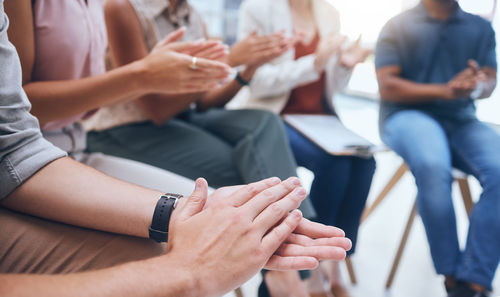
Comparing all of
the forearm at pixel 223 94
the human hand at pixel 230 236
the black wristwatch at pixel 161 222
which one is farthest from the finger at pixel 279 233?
the forearm at pixel 223 94

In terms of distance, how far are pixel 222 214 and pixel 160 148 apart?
0.42 metres

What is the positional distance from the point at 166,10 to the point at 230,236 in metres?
0.63

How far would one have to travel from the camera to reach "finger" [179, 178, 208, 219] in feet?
1.42

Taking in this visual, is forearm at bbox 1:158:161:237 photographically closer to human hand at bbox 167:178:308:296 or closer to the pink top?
human hand at bbox 167:178:308:296

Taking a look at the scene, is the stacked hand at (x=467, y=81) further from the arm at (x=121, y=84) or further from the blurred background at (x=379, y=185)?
the arm at (x=121, y=84)

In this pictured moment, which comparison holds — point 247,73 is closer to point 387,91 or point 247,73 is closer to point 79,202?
point 387,91

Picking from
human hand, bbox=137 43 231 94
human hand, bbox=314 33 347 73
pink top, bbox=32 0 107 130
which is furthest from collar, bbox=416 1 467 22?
pink top, bbox=32 0 107 130

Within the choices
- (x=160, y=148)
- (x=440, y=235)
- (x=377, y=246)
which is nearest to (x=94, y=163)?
(x=160, y=148)

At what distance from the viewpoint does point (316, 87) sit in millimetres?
1156

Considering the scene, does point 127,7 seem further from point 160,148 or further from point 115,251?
point 115,251

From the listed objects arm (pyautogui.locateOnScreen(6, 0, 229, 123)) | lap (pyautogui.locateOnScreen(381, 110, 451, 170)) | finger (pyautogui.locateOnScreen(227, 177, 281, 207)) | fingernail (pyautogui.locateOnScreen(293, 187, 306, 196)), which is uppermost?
arm (pyautogui.locateOnScreen(6, 0, 229, 123))

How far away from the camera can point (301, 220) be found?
46 cm

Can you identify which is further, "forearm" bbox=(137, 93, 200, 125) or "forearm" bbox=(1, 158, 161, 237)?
"forearm" bbox=(137, 93, 200, 125)

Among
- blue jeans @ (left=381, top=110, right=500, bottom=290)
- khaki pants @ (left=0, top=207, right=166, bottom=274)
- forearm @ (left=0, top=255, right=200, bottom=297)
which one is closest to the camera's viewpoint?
forearm @ (left=0, top=255, right=200, bottom=297)
